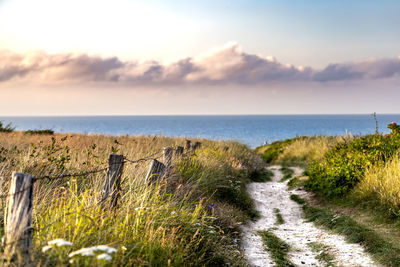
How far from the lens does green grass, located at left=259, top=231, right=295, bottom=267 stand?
6254 millimetres

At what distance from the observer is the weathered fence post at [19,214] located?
2.95 meters

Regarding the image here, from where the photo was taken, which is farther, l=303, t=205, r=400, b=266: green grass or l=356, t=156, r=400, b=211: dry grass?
l=356, t=156, r=400, b=211: dry grass

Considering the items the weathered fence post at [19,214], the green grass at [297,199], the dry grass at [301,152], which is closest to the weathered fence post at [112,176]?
the weathered fence post at [19,214]

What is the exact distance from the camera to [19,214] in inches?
118

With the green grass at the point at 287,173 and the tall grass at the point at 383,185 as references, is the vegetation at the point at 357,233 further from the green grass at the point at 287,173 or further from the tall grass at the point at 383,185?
the green grass at the point at 287,173

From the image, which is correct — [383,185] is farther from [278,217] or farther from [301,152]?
[301,152]

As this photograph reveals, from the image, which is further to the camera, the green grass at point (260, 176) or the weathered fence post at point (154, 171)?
the green grass at point (260, 176)

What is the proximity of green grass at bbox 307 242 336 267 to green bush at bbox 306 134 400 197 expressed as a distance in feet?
12.3

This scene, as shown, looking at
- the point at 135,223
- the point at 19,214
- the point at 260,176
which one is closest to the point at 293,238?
the point at 135,223

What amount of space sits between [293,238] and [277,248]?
105cm

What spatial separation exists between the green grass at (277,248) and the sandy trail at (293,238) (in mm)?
111

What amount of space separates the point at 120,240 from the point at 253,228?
5.40 m

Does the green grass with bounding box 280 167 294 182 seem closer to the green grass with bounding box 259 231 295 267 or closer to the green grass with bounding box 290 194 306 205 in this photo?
the green grass with bounding box 290 194 306 205

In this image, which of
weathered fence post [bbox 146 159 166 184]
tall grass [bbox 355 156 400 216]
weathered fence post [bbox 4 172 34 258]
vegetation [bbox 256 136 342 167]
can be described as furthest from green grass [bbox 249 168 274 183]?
weathered fence post [bbox 4 172 34 258]
